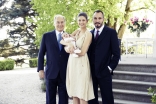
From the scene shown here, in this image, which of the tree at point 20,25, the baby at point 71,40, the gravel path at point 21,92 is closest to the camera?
the baby at point 71,40

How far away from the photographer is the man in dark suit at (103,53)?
3.40 metres

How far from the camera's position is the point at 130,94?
15.8 ft

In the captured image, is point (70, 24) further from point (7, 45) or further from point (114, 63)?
point (7, 45)

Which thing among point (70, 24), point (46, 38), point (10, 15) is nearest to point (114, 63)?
point (46, 38)

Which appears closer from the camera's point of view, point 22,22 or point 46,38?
point 46,38

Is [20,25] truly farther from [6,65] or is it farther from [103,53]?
[103,53]

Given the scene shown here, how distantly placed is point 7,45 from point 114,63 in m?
16.8

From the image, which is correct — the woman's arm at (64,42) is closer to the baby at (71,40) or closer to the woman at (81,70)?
the baby at (71,40)

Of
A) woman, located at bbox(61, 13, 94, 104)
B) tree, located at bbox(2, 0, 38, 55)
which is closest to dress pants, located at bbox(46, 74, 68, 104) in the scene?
woman, located at bbox(61, 13, 94, 104)

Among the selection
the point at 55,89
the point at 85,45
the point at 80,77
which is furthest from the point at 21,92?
the point at 85,45

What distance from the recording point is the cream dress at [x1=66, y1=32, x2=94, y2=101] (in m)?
3.38

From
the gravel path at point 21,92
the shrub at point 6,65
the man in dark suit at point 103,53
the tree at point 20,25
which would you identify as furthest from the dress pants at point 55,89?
the tree at point 20,25

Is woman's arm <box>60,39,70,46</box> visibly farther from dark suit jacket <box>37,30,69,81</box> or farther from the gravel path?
the gravel path

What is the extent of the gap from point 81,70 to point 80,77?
11 centimetres
